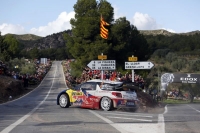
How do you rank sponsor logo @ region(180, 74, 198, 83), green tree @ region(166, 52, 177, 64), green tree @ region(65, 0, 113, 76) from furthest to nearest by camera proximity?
1. green tree @ region(166, 52, 177, 64)
2. green tree @ region(65, 0, 113, 76)
3. sponsor logo @ region(180, 74, 198, 83)

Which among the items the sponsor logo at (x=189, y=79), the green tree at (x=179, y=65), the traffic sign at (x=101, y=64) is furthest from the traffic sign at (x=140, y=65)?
→ the green tree at (x=179, y=65)

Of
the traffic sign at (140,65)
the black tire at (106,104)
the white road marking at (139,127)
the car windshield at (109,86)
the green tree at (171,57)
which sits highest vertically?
the green tree at (171,57)

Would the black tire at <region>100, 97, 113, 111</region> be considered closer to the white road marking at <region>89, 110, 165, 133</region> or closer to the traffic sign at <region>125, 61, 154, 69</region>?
the white road marking at <region>89, 110, 165, 133</region>

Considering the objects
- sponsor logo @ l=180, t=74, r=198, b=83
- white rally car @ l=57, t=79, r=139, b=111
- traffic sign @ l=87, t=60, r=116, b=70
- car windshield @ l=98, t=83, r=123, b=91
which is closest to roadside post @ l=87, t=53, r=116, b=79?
traffic sign @ l=87, t=60, r=116, b=70

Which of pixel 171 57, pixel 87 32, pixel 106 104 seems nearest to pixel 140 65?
pixel 106 104

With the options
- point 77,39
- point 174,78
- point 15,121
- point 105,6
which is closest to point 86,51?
point 77,39

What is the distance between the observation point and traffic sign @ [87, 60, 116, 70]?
29.9 metres

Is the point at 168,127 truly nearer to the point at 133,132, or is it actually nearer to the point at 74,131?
the point at 133,132

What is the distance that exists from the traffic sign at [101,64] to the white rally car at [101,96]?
8.85 meters

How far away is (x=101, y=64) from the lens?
98.3 feet

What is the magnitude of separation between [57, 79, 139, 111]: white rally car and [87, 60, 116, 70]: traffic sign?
29.0 feet

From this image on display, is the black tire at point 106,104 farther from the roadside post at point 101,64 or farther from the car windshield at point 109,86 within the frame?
the roadside post at point 101,64

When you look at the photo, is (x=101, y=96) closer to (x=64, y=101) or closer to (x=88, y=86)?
(x=88, y=86)

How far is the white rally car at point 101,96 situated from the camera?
784 inches
